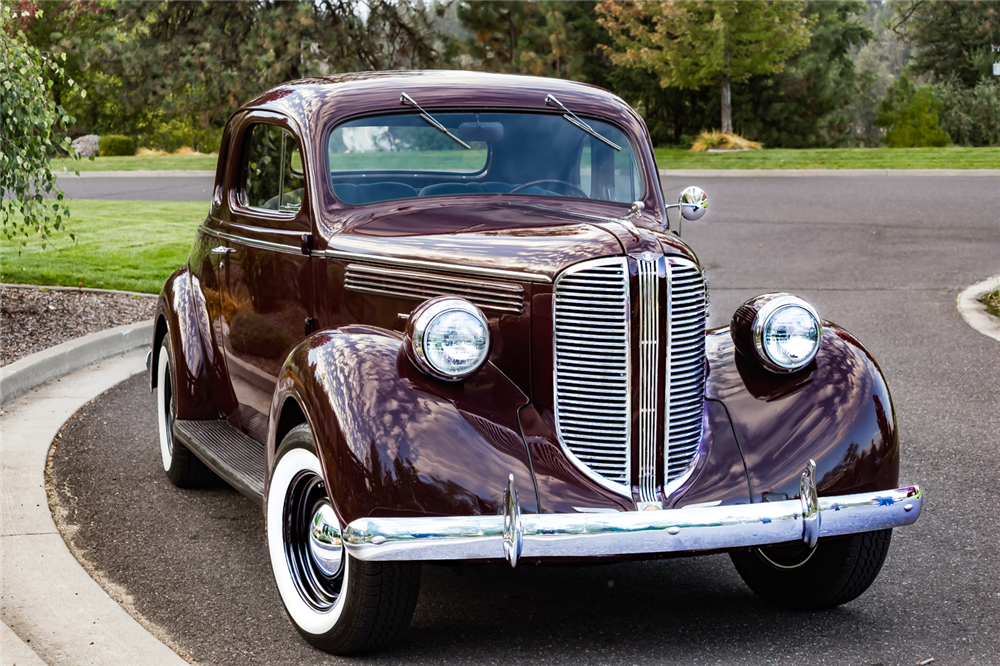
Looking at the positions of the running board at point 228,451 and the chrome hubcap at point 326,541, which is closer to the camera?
the chrome hubcap at point 326,541

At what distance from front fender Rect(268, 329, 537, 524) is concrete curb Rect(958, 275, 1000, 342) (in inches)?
241

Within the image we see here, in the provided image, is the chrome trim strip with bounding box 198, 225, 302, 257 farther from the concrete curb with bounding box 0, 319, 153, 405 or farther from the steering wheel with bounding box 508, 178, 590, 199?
the concrete curb with bounding box 0, 319, 153, 405

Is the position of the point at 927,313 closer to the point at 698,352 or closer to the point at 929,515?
the point at 929,515

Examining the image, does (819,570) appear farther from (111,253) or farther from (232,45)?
(232,45)

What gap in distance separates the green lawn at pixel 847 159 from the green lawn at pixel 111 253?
40.8 feet

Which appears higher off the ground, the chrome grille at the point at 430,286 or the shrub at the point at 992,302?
the chrome grille at the point at 430,286

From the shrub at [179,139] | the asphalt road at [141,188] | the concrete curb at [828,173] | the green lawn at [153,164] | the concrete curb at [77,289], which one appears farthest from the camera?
the shrub at [179,139]

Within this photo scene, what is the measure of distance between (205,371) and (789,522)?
119 inches

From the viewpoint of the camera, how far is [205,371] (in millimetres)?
5031

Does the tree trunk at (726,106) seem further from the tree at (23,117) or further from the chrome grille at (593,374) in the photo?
the chrome grille at (593,374)

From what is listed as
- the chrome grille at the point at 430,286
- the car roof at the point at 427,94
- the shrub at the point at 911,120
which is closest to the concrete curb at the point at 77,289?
the car roof at the point at 427,94

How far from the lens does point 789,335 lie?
354cm

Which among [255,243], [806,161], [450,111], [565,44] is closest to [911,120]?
[806,161]

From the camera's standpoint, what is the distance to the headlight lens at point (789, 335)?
11.6ft
